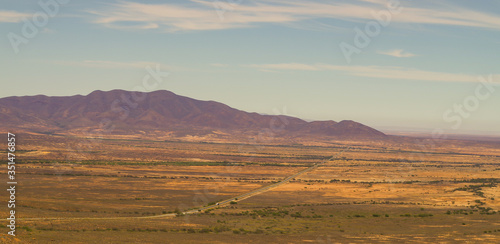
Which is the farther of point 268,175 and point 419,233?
point 268,175

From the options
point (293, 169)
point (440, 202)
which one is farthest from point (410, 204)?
point (293, 169)

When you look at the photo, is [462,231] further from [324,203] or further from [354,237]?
[324,203]

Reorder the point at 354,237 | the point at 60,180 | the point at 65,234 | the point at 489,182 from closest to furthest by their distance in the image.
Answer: the point at 65,234 → the point at 354,237 → the point at 60,180 → the point at 489,182

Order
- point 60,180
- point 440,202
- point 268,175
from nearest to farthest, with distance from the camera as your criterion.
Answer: point 440,202
point 60,180
point 268,175

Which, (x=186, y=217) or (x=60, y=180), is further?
(x=60, y=180)

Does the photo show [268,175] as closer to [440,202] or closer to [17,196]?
[440,202]

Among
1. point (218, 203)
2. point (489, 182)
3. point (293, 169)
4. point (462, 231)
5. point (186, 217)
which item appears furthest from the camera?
point (293, 169)

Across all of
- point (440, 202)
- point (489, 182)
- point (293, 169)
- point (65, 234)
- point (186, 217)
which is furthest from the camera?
point (293, 169)

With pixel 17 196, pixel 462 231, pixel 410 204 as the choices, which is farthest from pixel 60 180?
pixel 462 231
